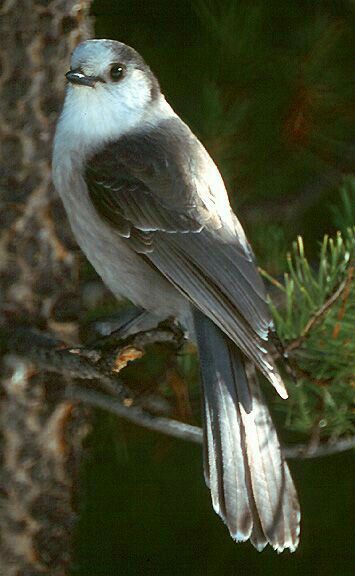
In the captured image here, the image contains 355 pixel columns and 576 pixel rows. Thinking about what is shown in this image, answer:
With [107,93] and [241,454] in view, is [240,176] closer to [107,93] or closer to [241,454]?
[107,93]

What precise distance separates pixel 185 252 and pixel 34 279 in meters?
0.30

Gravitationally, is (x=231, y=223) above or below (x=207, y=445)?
above

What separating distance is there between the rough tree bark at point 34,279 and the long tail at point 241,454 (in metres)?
0.31

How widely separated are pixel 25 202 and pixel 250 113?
688 millimetres

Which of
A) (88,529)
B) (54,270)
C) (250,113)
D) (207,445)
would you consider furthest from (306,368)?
(88,529)


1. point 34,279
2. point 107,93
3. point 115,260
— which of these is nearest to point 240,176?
point 107,93

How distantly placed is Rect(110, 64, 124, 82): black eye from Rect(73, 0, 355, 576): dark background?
220 millimetres

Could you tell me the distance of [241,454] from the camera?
2.59 metres

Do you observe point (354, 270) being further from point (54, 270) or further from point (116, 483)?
point (116, 483)

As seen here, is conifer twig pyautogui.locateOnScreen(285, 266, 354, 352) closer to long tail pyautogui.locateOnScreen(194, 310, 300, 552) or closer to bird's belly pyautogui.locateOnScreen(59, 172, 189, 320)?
long tail pyautogui.locateOnScreen(194, 310, 300, 552)

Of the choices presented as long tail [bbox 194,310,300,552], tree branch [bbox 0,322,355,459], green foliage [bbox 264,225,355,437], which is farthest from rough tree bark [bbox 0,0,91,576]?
green foliage [bbox 264,225,355,437]

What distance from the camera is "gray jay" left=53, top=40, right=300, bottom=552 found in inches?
101

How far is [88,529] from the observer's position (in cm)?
351

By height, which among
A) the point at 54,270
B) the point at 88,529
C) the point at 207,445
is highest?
the point at 54,270
